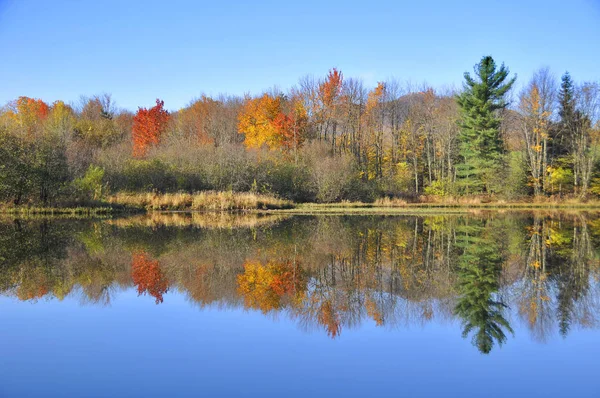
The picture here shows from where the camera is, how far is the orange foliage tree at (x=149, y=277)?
31.4 ft

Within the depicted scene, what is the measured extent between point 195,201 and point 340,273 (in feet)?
70.9

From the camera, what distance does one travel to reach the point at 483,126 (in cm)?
3875

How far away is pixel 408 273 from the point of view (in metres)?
11.1

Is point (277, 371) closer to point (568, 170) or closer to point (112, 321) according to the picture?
point (112, 321)

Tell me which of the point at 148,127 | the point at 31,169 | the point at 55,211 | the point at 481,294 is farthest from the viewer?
the point at 148,127

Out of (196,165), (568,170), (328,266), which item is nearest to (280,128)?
(196,165)

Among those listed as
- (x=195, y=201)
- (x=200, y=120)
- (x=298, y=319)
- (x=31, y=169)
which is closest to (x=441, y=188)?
(x=195, y=201)

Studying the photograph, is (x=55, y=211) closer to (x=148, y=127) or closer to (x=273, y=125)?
(x=273, y=125)

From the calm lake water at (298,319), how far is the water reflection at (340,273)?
5cm

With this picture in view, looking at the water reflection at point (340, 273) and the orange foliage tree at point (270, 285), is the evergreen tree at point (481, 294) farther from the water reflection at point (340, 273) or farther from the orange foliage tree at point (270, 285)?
the orange foliage tree at point (270, 285)

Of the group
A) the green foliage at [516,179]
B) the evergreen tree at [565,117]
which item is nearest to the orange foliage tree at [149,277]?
the green foliage at [516,179]

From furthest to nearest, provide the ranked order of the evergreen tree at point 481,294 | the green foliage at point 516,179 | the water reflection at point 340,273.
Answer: the green foliage at point 516,179 < the water reflection at point 340,273 < the evergreen tree at point 481,294

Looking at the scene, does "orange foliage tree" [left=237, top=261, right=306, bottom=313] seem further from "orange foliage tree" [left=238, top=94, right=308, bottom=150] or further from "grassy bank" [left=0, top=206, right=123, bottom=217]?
"orange foliage tree" [left=238, top=94, right=308, bottom=150]

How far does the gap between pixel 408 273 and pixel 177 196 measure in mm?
22650
